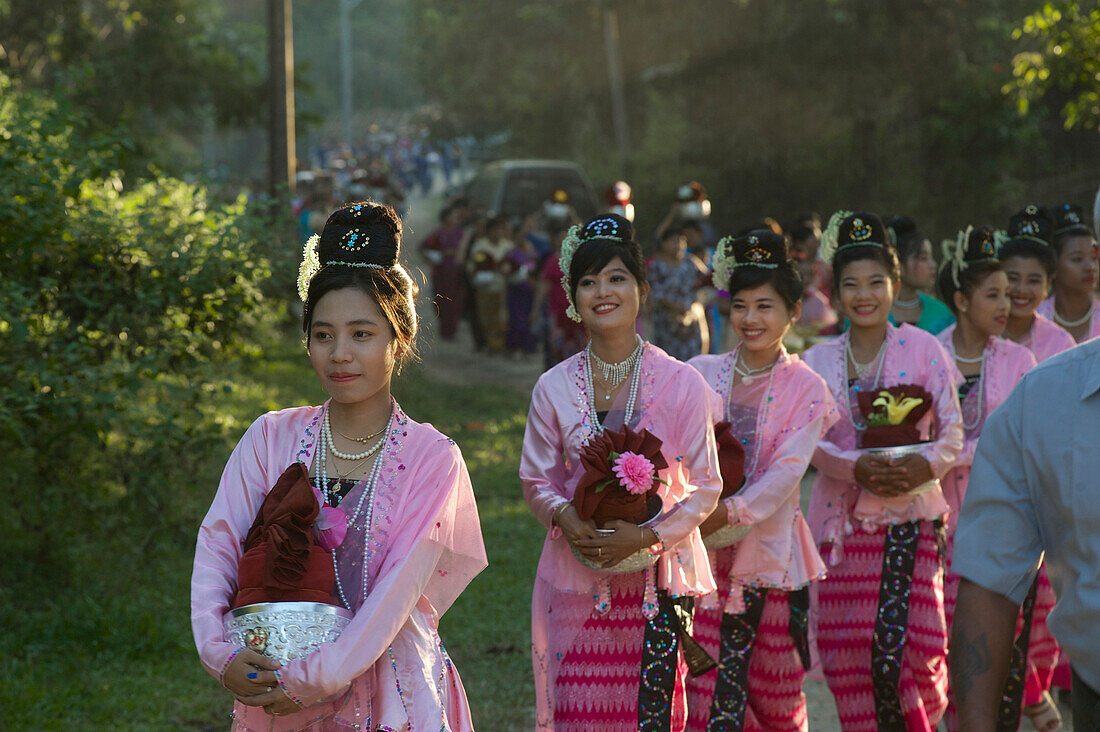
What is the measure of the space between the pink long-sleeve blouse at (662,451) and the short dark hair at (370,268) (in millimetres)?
929

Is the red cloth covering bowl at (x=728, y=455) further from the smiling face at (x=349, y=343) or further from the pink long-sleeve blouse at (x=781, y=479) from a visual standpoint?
the smiling face at (x=349, y=343)

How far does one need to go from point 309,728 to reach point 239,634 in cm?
36

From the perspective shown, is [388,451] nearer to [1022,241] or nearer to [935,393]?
[935,393]

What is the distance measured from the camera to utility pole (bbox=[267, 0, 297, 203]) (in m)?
13.6

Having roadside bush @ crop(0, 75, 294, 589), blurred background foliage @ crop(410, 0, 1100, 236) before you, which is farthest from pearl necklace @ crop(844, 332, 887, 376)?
blurred background foliage @ crop(410, 0, 1100, 236)

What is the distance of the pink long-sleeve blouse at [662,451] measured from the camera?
414 centimetres

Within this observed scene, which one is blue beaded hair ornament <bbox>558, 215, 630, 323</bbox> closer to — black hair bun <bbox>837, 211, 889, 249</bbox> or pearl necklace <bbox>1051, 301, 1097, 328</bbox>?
black hair bun <bbox>837, 211, 889, 249</bbox>

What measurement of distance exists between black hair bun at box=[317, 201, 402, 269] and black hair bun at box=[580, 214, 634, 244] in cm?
108

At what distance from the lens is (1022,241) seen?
19.9 ft

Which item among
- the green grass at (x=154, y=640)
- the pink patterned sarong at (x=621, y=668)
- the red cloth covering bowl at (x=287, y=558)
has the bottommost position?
the green grass at (x=154, y=640)

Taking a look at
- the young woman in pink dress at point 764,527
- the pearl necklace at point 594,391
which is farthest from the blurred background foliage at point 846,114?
the pearl necklace at point 594,391

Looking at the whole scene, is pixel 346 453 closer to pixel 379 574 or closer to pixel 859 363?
pixel 379 574

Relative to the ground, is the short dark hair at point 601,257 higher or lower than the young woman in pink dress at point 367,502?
higher


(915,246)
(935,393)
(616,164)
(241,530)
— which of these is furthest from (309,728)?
(616,164)
